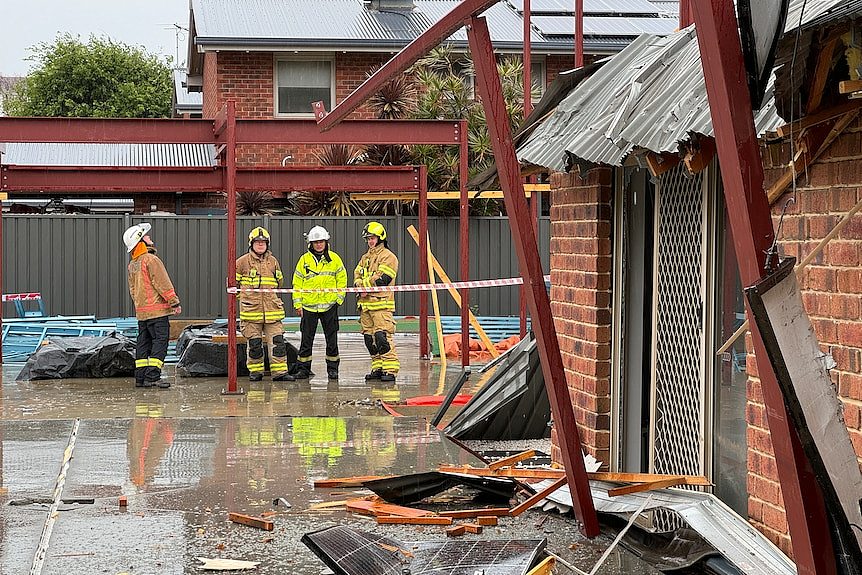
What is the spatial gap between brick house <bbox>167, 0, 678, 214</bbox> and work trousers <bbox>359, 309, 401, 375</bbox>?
12266 millimetres

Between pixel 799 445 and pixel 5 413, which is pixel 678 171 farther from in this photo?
pixel 5 413

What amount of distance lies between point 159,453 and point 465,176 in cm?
737

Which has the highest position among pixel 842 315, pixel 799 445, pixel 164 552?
pixel 842 315

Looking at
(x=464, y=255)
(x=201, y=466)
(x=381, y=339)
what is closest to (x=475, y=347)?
(x=464, y=255)

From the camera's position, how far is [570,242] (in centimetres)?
763

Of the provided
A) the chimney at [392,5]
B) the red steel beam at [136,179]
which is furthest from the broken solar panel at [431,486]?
the chimney at [392,5]

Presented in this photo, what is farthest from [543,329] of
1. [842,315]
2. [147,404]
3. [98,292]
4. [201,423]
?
[98,292]

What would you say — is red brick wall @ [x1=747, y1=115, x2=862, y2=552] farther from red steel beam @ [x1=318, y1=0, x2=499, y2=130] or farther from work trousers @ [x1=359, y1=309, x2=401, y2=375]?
work trousers @ [x1=359, y1=309, x2=401, y2=375]

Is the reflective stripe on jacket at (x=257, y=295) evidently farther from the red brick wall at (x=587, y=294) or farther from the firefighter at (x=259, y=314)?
the red brick wall at (x=587, y=294)

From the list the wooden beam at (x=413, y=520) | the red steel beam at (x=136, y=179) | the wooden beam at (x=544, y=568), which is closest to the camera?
the wooden beam at (x=544, y=568)

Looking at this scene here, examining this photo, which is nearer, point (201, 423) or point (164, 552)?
point (164, 552)

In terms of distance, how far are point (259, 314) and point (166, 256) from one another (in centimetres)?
895

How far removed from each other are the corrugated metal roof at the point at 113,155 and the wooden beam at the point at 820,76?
24.4 m

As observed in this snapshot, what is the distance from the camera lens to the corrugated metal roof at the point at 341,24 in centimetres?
2569
